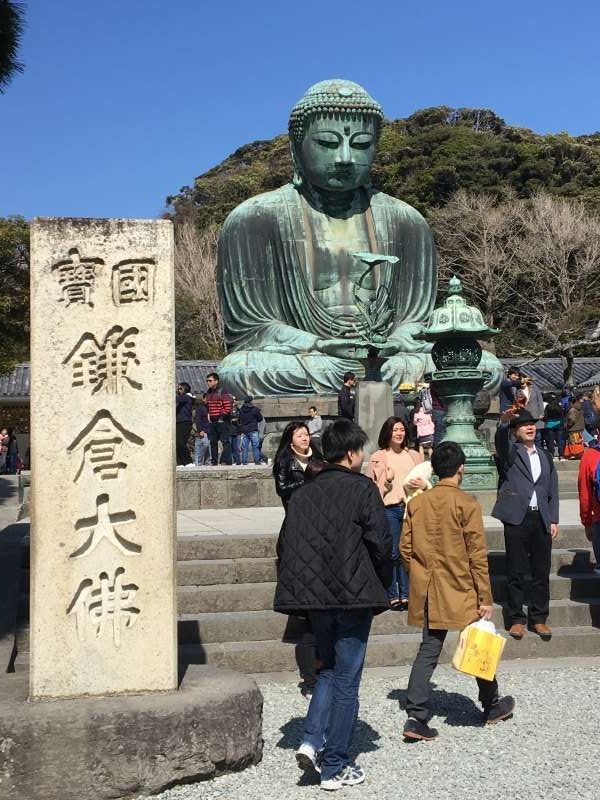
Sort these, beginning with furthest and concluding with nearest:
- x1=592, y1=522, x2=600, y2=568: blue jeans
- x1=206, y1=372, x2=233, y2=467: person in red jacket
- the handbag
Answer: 1. the handbag
2. x1=206, y1=372, x2=233, y2=467: person in red jacket
3. x1=592, y1=522, x2=600, y2=568: blue jeans

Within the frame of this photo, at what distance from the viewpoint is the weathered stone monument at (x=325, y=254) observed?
15.6m

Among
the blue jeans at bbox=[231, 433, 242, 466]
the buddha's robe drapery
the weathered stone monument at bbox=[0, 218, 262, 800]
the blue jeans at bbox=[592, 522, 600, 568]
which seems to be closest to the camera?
the weathered stone monument at bbox=[0, 218, 262, 800]

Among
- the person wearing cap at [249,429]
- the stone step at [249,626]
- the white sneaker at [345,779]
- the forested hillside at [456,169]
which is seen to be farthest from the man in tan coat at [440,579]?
the forested hillside at [456,169]

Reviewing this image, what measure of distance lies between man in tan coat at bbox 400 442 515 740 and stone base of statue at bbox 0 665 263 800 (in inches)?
32.4

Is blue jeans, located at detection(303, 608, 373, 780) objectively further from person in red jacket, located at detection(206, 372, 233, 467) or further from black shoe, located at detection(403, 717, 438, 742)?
person in red jacket, located at detection(206, 372, 233, 467)

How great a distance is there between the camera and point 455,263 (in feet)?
102

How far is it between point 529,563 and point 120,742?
293 cm

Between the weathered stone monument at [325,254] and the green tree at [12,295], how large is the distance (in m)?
4.28

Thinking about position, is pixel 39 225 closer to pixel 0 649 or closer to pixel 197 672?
pixel 197 672

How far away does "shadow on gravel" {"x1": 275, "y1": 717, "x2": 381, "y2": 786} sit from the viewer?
14.4 ft

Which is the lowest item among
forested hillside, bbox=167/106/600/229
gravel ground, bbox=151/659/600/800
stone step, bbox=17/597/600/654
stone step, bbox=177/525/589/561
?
gravel ground, bbox=151/659/600/800

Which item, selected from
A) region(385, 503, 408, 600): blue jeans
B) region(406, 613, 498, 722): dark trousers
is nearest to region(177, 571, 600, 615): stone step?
region(385, 503, 408, 600): blue jeans

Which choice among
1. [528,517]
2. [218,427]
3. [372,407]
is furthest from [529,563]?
[218,427]

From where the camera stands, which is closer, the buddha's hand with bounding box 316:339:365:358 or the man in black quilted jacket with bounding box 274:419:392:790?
the man in black quilted jacket with bounding box 274:419:392:790
